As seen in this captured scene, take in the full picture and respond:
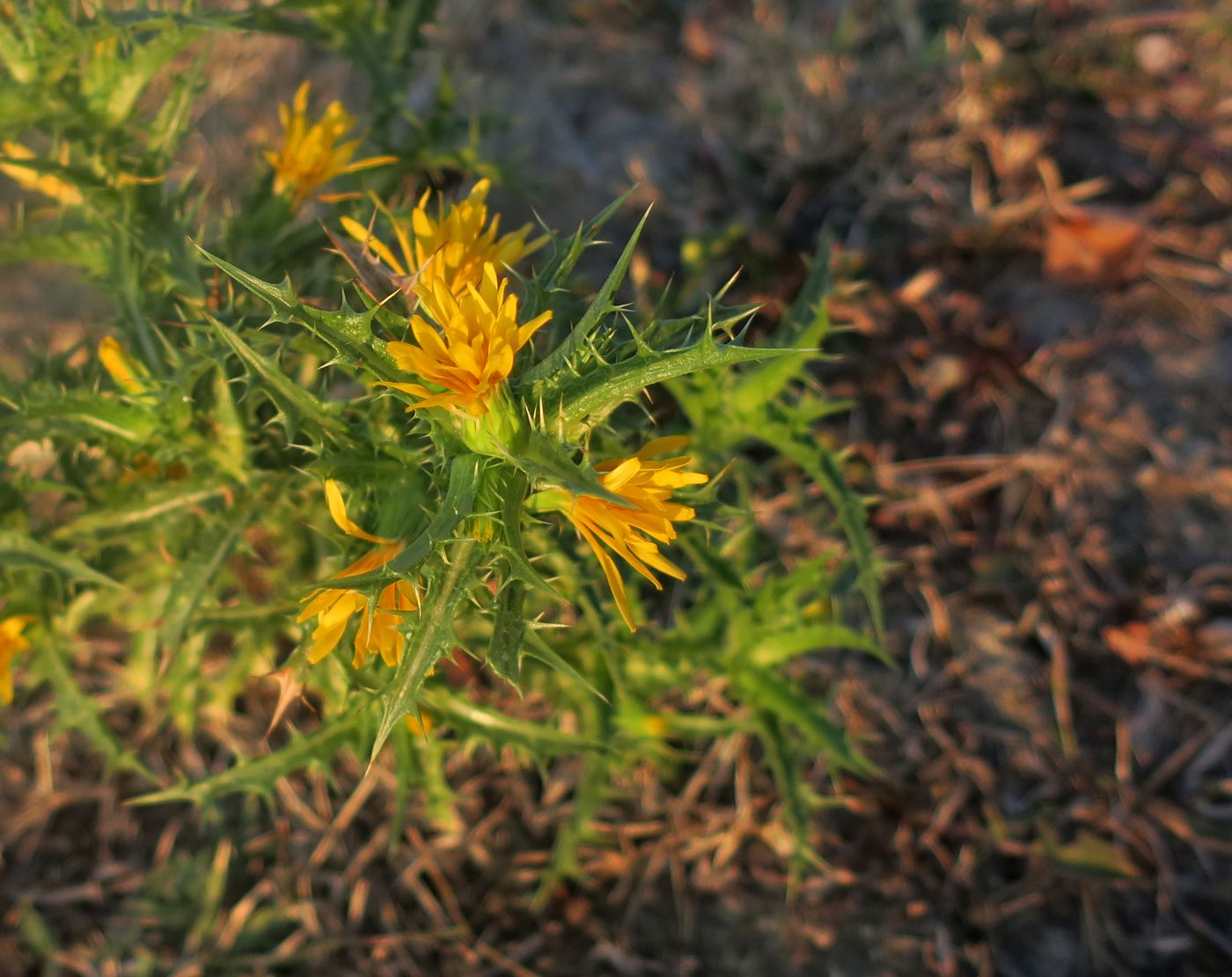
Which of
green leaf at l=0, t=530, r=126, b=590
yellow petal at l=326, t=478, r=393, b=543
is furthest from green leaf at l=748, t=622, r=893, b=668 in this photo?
green leaf at l=0, t=530, r=126, b=590

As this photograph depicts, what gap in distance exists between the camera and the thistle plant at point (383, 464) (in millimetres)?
1245

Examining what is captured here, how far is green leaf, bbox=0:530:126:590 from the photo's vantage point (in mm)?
1611

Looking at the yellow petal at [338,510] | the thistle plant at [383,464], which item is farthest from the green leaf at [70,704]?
the yellow petal at [338,510]

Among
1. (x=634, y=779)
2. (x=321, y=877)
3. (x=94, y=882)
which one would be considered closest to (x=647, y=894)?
(x=634, y=779)

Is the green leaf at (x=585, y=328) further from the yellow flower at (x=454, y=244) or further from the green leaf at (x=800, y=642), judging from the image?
the green leaf at (x=800, y=642)

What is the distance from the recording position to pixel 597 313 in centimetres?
120

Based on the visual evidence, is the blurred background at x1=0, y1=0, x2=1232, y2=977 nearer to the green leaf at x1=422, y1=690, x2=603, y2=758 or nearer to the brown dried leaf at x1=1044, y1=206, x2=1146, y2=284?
the brown dried leaf at x1=1044, y1=206, x2=1146, y2=284

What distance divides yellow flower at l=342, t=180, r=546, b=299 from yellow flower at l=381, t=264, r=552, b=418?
14 cm

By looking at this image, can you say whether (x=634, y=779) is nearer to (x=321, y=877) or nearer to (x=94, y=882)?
(x=321, y=877)

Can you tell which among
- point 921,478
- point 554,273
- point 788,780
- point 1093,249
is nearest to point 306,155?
point 554,273

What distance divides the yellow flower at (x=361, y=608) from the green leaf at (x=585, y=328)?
1.07 ft

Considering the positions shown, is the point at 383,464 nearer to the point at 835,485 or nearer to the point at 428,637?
the point at 428,637

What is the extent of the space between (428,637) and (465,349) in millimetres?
372

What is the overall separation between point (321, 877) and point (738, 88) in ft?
8.65
